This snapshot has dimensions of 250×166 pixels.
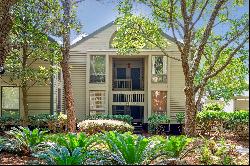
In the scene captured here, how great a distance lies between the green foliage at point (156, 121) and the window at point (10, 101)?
8381 millimetres

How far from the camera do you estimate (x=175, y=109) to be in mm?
28062

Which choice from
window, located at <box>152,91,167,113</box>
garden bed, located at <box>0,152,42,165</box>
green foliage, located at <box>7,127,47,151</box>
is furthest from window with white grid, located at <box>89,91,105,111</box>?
garden bed, located at <box>0,152,42,165</box>

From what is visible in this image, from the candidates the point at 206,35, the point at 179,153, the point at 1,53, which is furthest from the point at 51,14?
the point at 179,153

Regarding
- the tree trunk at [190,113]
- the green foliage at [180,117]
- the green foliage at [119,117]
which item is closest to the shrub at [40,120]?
the green foliage at [119,117]

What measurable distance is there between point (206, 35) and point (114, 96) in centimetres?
1626

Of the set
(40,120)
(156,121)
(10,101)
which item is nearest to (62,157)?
(40,120)

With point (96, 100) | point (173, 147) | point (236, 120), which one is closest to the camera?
point (173, 147)

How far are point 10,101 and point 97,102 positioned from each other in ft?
18.4

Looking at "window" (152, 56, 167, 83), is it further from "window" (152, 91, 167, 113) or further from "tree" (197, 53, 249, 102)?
"tree" (197, 53, 249, 102)

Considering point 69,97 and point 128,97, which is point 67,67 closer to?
point 69,97

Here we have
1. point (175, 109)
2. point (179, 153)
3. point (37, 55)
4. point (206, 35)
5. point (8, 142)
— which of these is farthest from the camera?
point (175, 109)

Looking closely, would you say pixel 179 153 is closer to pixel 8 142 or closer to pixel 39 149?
pixel 39 149

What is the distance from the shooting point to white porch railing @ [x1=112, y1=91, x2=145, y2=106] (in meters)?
29.0

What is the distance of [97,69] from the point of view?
2873 cm
